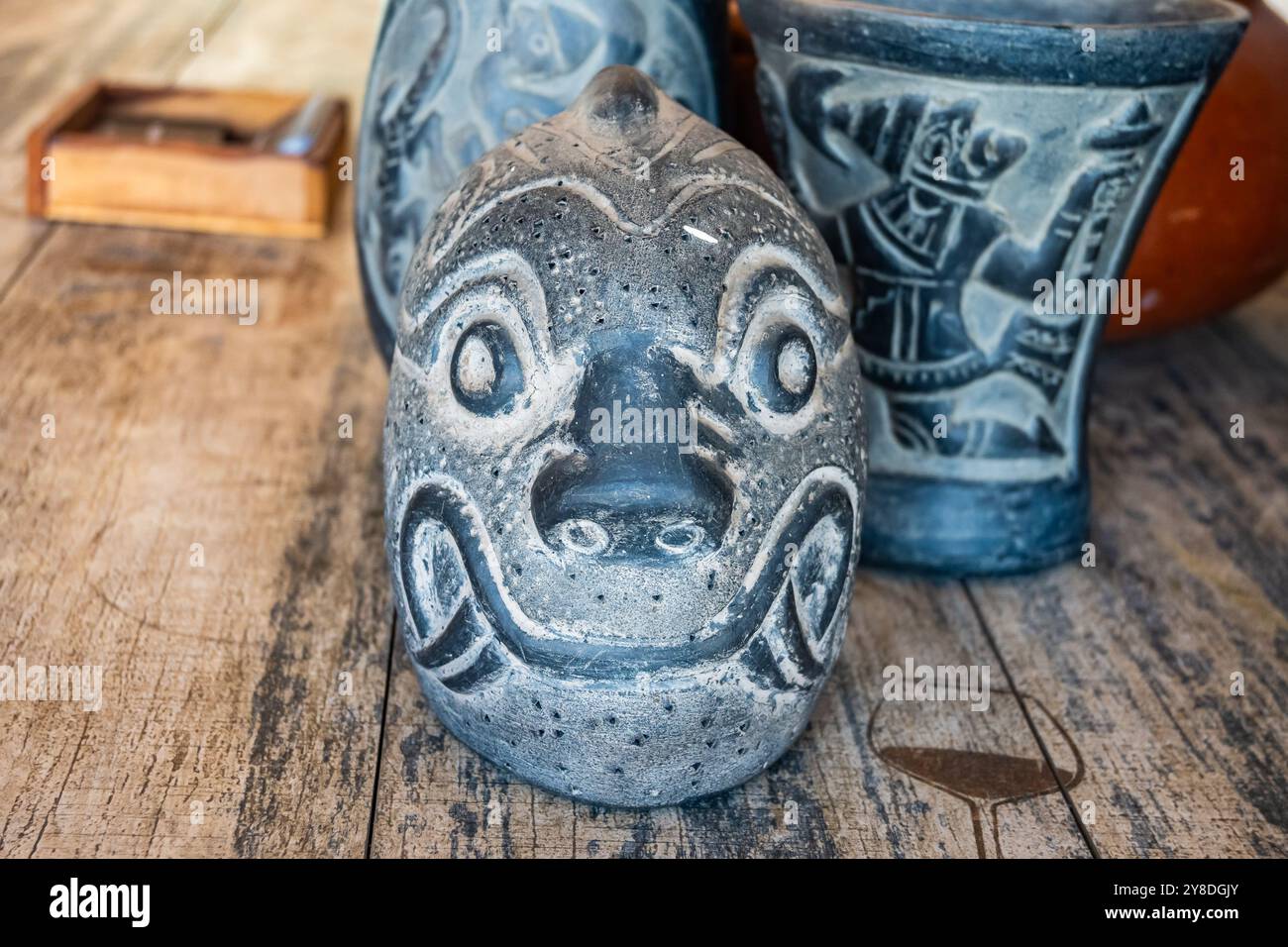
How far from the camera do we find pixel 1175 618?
142cm

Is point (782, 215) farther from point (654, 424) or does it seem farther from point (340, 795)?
point (340, 795)

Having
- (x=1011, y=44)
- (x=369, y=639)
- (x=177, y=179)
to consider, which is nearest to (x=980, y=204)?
(x=1011, y=44)

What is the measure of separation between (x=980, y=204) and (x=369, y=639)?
2.10ft

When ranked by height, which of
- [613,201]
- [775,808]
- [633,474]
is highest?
[613,201]

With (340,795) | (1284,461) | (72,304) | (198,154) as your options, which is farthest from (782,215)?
(198,154)

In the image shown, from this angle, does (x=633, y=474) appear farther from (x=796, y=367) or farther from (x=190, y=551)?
(x=190, y=551)

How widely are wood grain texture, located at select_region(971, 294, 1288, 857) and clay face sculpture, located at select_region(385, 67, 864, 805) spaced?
0.30 meters

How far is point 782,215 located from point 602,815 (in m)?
0.44

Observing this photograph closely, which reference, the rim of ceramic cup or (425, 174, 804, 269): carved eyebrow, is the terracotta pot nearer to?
the rim of ceramic cup

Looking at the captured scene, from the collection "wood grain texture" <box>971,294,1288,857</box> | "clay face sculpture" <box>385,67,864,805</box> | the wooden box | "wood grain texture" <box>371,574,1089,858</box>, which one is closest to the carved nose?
"clay face sculpture" <box>385,67,864,805</box>

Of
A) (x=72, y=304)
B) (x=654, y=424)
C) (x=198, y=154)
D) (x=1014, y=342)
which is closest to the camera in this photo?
(x=654, y=424)

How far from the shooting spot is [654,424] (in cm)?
98

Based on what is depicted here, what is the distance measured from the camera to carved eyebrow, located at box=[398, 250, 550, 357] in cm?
101

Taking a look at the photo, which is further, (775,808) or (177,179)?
(177,179)
